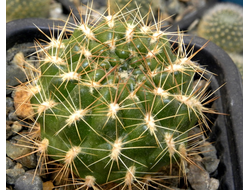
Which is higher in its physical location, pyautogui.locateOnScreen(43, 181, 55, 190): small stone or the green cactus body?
the green cactus body

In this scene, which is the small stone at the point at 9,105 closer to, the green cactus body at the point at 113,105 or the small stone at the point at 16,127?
the small stone at the point at 16,127

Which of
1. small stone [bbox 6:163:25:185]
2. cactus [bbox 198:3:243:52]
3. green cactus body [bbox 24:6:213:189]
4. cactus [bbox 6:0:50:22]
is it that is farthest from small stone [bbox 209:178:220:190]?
cactus [bbox 6:0:50:22]

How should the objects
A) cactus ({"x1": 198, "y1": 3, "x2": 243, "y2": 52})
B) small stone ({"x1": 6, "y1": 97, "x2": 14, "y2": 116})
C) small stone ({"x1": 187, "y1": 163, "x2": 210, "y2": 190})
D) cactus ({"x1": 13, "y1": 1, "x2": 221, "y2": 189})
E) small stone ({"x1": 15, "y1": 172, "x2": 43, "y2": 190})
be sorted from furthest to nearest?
cactus ({"x1": 198, "y1": 3, "x2": 243, "y2": 52}), small stone ({"x1": 6, "y1": 97, "x2": 14, "y2": 116}), small stone ({"x1": 187, "y1": 163, "x2": 210, "y2": 190}), small stone ({"x1": 15, "y1": 172, "x2": 43, "y2": 190}), cactus ({"x1": 13, "y1": 1, "x2": 221, "y2": 189})

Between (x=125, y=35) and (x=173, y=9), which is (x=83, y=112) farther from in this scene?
(x=173, y=9)

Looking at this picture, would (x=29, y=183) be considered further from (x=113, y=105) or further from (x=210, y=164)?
(x=210, y=164)

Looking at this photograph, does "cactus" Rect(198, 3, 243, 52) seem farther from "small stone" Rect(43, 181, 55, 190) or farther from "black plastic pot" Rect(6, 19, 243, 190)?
"small stone" Rect(43, 181, 55, 190)

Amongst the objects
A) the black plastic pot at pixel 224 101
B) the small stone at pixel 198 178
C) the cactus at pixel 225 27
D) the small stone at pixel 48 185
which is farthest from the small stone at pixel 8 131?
the cactus at pixel 225 27

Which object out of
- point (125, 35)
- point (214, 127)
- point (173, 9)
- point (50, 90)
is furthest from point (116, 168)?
point (173, 9)
